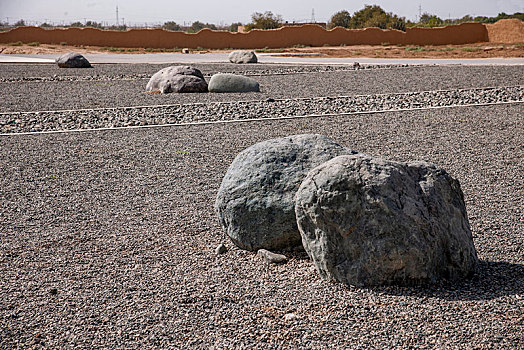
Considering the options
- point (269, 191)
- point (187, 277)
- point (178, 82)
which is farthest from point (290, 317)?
point (178, 82)

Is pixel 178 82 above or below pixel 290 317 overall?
above

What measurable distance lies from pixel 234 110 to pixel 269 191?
7.98 meters

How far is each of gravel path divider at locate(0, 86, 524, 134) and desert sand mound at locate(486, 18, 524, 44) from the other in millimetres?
34358

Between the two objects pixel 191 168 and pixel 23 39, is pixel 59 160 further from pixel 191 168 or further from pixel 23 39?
pixel 23 39

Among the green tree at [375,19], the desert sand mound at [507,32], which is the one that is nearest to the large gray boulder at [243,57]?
the desert sand mound at [507,32]

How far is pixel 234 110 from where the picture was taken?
490 inches

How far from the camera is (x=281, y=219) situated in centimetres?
462

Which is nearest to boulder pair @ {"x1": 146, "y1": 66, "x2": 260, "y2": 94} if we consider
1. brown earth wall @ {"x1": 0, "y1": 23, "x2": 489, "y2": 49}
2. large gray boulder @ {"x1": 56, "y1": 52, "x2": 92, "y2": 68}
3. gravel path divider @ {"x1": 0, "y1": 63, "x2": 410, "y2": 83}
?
gravel path divider @ {"x1": 0, "y1": 63, "x2": 410, "y2": 83}

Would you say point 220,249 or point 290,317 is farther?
point 220,249

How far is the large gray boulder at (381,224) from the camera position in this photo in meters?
3.78

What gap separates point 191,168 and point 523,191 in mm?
4229

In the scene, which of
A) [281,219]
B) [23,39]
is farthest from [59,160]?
[23,39]

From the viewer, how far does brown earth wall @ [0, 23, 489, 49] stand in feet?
141

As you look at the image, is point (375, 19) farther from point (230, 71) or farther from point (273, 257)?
point (273, 257)
